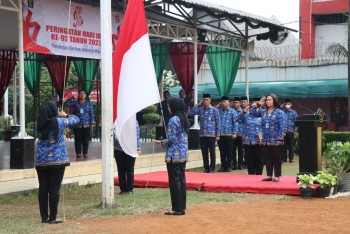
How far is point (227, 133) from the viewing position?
517 inches

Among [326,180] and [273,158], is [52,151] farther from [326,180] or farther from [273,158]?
[273,158]

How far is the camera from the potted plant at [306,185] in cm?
890

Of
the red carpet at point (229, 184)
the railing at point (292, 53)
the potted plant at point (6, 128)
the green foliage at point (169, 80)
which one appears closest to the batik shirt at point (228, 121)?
the red carpet at point (229, 184)

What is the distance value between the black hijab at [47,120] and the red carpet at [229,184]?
348 centimetres

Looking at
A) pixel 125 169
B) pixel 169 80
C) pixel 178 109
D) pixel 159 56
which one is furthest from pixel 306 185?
pixel 169 80

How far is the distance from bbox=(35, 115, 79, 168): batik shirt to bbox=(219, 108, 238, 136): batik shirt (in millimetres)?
6372

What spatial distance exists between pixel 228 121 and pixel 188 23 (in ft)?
13.5

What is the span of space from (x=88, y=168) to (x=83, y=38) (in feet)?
10.1

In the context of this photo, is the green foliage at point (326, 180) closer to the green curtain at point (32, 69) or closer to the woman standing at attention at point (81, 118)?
the woman standing at attention at point (81, 118)

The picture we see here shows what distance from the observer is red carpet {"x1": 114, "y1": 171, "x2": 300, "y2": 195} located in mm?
9336

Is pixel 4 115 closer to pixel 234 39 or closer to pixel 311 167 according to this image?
pixel 234 39

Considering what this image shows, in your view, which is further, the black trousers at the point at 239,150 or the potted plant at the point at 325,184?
the black trousers at the point at 239,150

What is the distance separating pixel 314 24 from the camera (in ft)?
101

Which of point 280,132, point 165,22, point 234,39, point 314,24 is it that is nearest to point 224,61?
point 234,39
